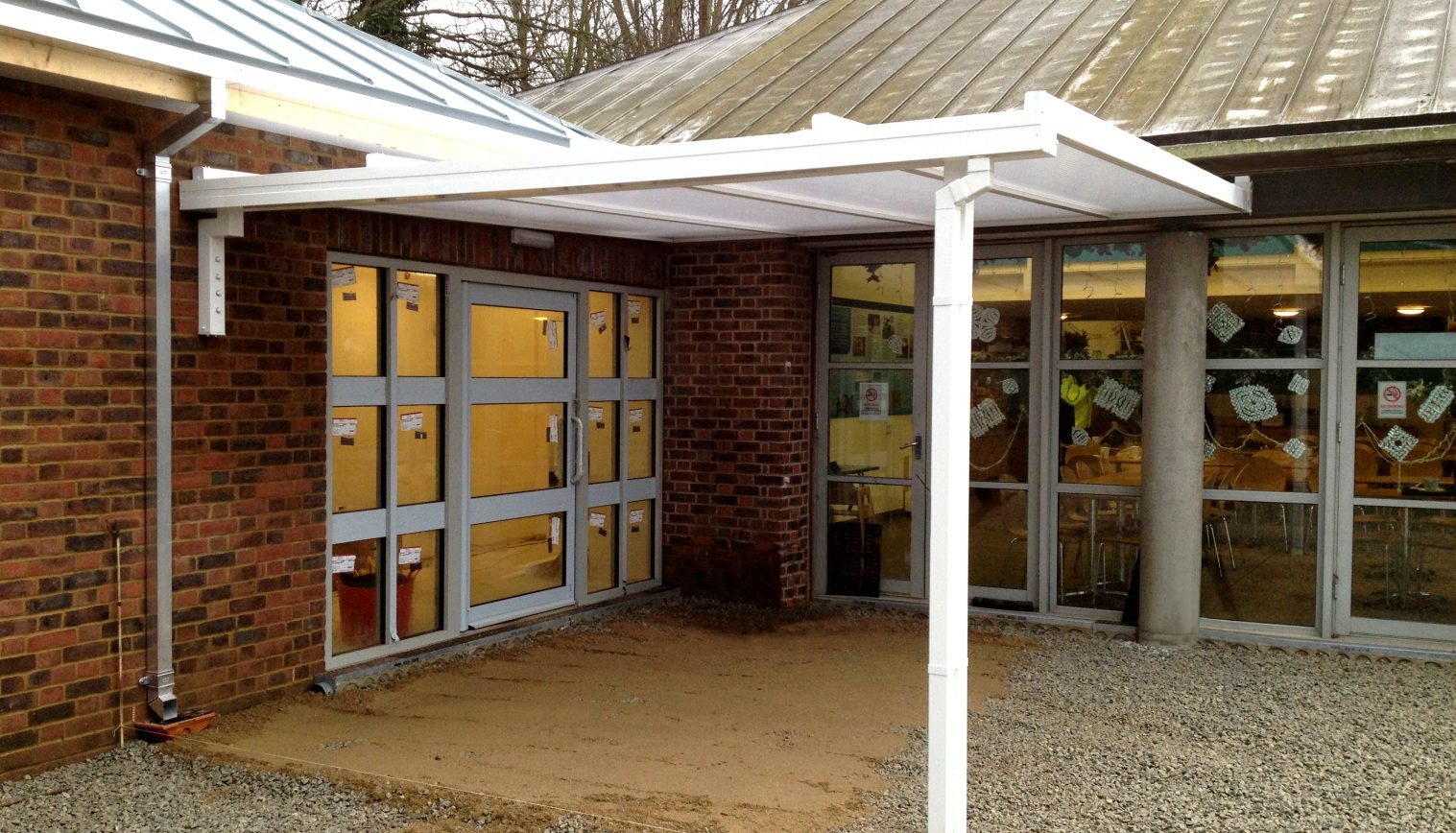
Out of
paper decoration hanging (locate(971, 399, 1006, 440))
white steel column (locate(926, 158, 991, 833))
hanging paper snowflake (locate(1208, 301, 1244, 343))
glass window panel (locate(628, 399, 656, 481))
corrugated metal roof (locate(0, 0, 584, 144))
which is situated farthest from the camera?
glass window panel (locate(628, 399, 656, 481))

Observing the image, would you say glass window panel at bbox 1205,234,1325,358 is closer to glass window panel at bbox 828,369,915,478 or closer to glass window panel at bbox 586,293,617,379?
glass window panel at bbox 828,369,915,478

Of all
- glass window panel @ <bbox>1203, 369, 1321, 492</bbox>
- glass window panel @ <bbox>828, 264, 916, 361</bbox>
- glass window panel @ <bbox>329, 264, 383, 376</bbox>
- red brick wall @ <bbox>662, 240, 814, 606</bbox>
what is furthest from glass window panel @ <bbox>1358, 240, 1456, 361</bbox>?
glass window panel @ <bbox>329, 264, 383, 376</bbox>

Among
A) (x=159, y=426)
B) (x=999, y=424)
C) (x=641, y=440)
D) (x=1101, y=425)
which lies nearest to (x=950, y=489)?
(x=159, y=426)

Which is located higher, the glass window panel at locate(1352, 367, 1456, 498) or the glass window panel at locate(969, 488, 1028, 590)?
the glass window panel at locate(1352, 367, 1456, 498)

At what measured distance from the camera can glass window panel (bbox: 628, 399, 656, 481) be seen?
9.02 metres

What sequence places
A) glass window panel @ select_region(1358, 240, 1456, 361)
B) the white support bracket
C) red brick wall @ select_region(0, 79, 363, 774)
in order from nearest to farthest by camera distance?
red brick wall @ select_region(0, 79, 363, 774), the white support bracket, glass window panel @ select_region(1358, 240, 1456, 361)

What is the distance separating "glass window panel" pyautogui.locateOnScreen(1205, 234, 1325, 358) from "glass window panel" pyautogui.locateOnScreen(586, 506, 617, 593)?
405 centimetres

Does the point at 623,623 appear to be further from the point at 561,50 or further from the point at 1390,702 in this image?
the point at 561,50

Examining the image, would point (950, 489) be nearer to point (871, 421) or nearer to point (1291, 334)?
point (1291, 334)

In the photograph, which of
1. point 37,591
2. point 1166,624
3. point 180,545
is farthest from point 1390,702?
point 37,591

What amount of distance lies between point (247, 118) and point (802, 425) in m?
4.61

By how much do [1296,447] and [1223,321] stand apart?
2.85 feet

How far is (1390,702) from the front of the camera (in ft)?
21.1

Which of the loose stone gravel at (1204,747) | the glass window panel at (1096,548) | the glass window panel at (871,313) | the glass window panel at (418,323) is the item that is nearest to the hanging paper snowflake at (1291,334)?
the glass window panel at (1096,548)
